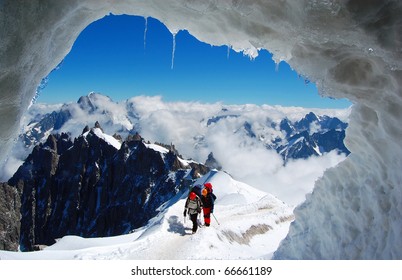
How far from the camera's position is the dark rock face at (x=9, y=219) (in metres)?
135

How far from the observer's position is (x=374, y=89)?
8.35m

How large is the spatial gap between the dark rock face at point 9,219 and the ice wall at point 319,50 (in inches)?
5623

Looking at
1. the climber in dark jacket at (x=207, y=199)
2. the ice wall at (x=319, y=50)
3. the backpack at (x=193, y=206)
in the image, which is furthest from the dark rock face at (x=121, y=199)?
the ice wall at (x=319, y=50)

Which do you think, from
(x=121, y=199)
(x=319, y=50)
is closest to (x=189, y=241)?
(x=319, y=50)

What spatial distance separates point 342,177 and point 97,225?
7119 inches

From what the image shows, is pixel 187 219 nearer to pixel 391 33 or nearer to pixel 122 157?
pixel 391 33

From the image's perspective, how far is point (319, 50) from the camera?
26.7 feet

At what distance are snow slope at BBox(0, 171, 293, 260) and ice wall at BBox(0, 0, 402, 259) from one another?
7.40 m

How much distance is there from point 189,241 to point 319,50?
1248cm

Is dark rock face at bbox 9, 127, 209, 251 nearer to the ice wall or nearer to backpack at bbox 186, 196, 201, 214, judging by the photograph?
backpack at bbox 186, 196, 201, 214

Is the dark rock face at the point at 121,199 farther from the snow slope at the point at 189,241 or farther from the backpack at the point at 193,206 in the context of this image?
the backpack at the point at 193,206

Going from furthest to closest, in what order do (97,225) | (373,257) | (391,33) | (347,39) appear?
(97,225) < (373,257) < (347,39) < (391,33)

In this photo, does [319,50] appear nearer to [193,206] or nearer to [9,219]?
[193,206]

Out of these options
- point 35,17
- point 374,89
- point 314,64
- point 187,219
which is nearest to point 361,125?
point 374,89
